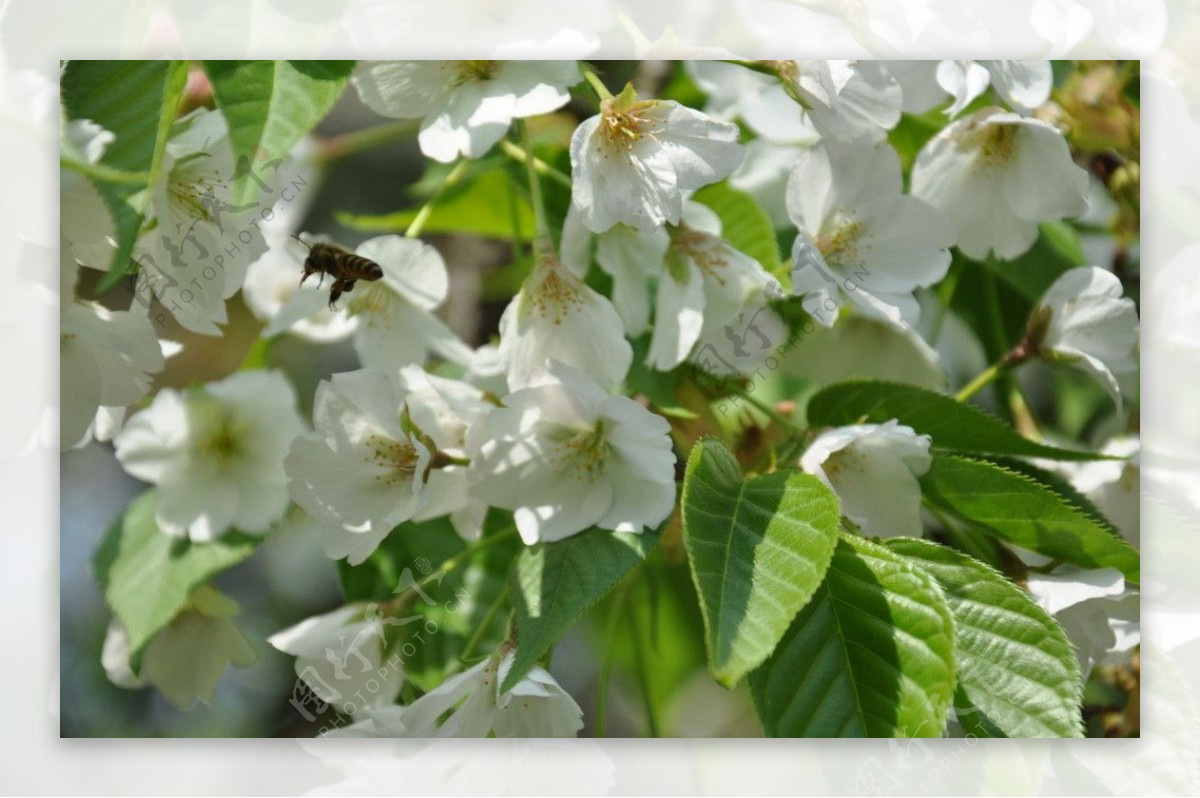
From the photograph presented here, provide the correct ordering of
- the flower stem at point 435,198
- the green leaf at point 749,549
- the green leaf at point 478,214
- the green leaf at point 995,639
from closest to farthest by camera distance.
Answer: the green leaf at point 749,549 < the green leaf at point 995,639 < the flower stem at point 435,198 < the green leaf at point 478,214

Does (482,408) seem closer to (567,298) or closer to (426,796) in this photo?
(567,298)

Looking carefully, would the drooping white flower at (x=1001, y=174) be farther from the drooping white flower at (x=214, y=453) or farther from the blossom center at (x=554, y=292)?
the drooping white flower at (x=214, y=453)

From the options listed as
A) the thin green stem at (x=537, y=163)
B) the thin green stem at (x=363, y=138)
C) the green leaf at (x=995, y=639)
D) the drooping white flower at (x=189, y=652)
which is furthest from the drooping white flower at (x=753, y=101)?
the drooping white flower at (x=189, y=652)

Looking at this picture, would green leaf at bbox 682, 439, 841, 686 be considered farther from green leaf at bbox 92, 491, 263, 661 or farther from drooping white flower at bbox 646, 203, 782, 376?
green leaf at bbox 92, 491, 263, 661

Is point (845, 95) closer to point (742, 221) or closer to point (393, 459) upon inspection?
point (742, 221)

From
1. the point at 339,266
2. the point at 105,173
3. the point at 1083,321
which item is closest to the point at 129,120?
the point at 105,173

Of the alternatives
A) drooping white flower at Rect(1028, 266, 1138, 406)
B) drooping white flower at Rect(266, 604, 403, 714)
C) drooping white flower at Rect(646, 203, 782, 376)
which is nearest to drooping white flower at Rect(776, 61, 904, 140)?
drooping white flower at Rect(646, 203, 782, 376)

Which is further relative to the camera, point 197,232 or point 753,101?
point 753,101

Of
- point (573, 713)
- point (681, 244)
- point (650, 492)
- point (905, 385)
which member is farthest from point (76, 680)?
point (905, 385)
